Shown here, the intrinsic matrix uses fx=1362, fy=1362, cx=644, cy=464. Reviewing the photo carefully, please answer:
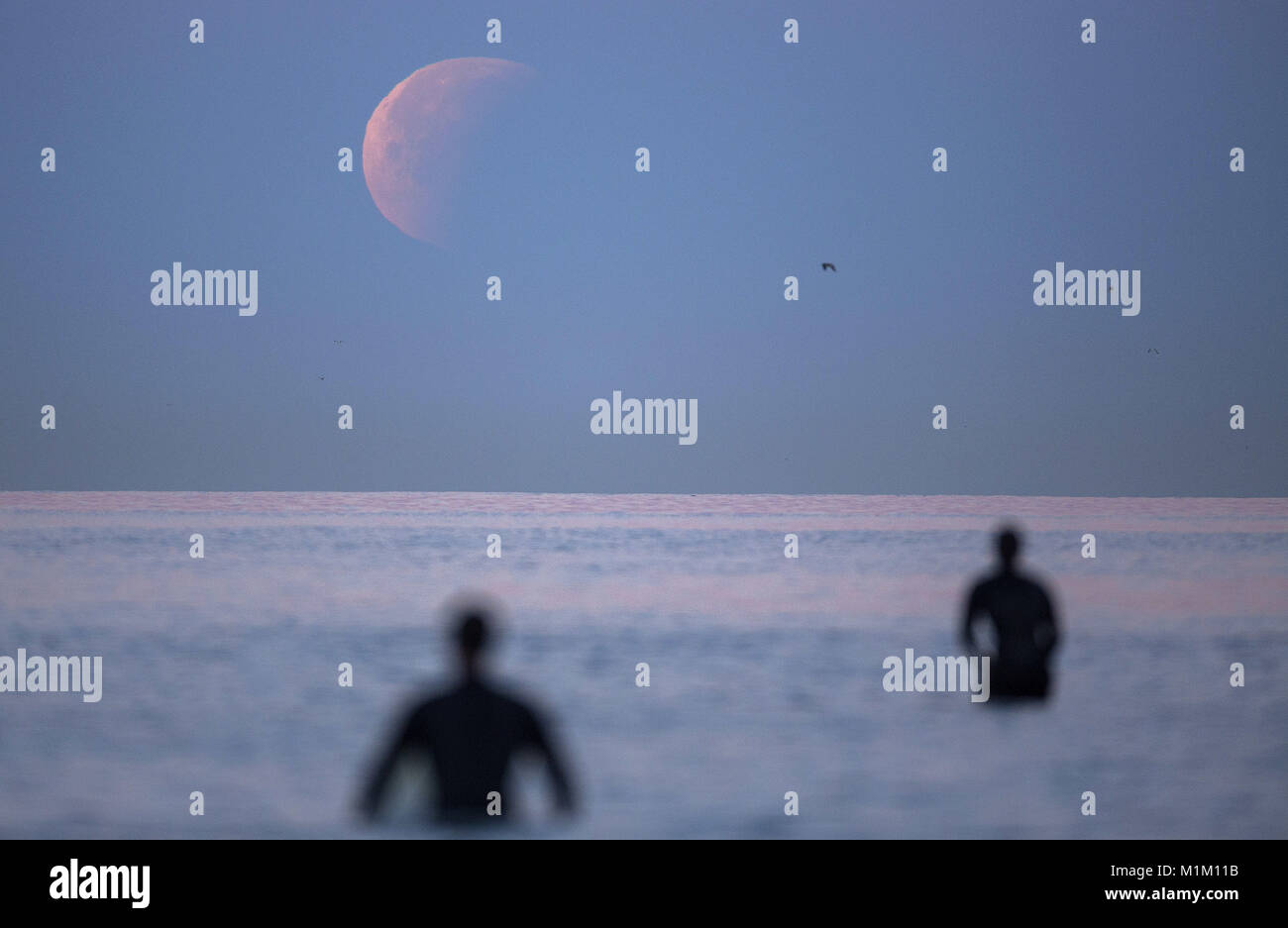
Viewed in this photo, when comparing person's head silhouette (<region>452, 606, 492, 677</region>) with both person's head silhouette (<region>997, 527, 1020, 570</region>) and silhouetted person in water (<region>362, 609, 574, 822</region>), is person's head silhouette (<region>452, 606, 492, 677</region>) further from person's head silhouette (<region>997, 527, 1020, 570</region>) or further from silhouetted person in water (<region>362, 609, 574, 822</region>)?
person's head silhouette (<region>997, 527, 1020, 570</region>)

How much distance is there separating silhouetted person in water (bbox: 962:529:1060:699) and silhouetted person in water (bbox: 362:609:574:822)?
587 centimetres

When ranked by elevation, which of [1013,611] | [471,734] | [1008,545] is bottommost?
[471,734]

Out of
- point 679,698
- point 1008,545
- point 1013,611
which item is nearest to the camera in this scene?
point 1008,545

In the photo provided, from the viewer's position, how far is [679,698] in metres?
15.0

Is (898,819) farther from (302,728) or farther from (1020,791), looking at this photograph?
(302,728)

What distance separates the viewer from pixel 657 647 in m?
18.8

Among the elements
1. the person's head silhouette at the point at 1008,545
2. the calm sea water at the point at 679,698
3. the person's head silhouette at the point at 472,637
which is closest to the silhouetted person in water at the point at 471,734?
the person's head silhouette at the point at 472,637

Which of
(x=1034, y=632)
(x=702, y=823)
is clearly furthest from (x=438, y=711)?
(x=1034, y=632)

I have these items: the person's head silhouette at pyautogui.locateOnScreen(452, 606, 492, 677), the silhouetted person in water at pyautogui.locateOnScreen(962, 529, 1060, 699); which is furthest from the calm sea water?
the person's head silhouette at pyautogui.locateOnScreen(452, 606, 492, 677)

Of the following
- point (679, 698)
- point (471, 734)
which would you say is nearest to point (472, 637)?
point (471, 734)

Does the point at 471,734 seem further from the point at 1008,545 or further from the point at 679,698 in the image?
the point at 679,698

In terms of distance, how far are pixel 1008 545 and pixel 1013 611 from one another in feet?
2.05

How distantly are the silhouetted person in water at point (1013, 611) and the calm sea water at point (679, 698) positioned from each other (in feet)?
2.93

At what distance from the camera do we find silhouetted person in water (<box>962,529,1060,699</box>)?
39.4 feet
